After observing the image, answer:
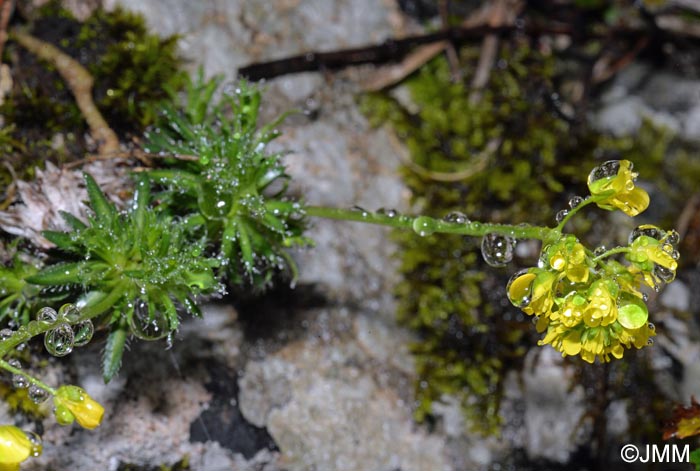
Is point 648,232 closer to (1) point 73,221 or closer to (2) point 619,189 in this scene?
(2) point 619,189

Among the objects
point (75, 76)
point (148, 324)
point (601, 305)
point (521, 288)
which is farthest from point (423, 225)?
point (75, 76)

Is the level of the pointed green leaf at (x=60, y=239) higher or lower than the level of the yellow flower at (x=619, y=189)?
lower

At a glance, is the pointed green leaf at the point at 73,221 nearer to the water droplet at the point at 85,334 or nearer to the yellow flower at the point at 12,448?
the water droplet at the point at 85,334

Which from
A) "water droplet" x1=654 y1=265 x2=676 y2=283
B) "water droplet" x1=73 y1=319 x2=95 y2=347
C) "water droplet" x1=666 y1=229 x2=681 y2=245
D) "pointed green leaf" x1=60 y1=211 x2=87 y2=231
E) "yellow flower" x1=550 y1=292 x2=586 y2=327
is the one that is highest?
"pointed green leaf" x1=60 y1=211 x2=87 y2=231

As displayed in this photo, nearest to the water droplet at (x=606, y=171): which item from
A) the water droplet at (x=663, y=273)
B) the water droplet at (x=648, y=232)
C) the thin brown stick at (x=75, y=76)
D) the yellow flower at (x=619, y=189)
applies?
the yellow flower at (x=619, y=189)

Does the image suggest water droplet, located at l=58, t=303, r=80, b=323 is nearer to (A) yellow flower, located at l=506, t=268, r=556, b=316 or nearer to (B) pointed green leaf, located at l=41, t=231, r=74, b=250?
(B) pointed green leaf, located at l=41, t=231, r=74, b=250

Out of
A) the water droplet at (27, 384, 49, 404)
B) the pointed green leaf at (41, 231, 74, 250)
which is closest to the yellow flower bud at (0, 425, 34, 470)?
the water droplet at (27, 384, 49, 404)
